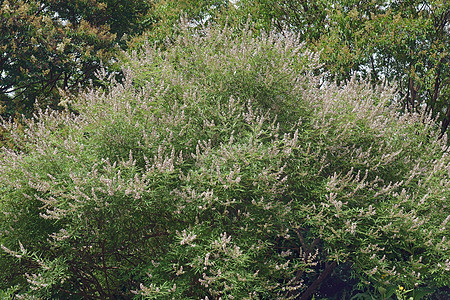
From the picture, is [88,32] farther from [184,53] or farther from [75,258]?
[75,258]

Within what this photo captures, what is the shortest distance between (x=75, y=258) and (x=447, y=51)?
12046 mm

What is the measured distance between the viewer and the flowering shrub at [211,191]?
6.21 metres

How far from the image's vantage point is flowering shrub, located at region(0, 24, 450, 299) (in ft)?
20.4

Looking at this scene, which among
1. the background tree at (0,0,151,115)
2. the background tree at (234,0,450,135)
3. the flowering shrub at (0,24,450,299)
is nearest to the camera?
the flowering shrub at (0,24,450,299)

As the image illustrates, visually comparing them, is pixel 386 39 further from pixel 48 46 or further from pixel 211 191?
pixel 48 46

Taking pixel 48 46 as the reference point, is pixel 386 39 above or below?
below

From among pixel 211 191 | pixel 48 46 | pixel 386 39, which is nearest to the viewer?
pixel 211 191

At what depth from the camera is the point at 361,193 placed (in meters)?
7.38

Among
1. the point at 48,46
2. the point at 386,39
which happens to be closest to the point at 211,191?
the point at 386,39

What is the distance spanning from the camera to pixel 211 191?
5883 millimetres

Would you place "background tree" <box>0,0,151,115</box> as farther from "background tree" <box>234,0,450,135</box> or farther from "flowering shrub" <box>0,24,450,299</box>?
"flowering shrub" <box>0,24,450,299</box>

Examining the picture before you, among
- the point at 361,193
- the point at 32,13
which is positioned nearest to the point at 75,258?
the point at 361,193

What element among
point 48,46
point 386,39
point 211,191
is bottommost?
point 211,191

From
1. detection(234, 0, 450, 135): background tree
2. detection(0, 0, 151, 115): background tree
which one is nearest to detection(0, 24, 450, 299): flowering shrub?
detection(234, 0, 450, 135): background tree
